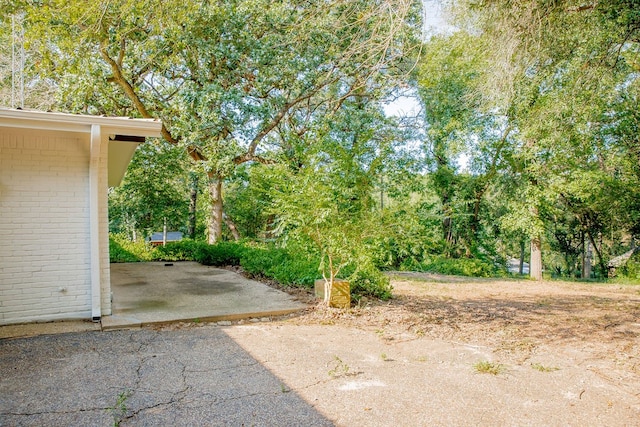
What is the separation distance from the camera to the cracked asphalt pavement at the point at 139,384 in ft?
8.61

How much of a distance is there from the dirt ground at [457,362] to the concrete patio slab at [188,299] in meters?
0.54

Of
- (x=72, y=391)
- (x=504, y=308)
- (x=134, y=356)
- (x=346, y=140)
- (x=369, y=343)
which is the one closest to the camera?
(x=72, y=391)

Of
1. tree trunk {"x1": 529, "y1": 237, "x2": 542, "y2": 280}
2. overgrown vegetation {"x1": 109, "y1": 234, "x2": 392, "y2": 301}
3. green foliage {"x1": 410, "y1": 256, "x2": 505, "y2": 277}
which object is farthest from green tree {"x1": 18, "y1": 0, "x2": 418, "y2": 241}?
tree trunk {"x1": 529, "y1": 237, "x2": 542, "y2": 280}

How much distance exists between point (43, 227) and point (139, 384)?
264 cm

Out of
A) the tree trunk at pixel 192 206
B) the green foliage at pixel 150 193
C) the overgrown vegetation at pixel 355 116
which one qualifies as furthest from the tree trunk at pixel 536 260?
the tree trunk at pixel 192 206

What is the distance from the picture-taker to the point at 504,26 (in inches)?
187

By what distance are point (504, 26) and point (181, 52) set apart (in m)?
8.33

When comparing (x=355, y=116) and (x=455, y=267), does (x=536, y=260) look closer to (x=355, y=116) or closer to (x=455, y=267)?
(x=455, y=267)

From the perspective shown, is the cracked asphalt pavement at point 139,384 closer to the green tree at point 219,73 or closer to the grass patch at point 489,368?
the grass patch at point 489,368

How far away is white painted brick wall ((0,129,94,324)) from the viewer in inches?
180

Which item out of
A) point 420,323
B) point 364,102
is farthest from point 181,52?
point 420,323

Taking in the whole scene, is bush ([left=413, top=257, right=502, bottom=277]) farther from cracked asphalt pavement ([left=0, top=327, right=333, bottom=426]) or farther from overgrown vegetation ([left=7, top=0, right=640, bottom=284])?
cracked asphalt pavement ([left=0, top=327, right=333, bottom=426])

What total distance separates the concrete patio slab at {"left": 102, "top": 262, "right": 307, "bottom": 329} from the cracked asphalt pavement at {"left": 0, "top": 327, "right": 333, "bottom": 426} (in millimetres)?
786

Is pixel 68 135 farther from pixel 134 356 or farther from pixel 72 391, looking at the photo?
pixel 72 391
